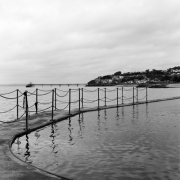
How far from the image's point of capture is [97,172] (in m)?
5.42

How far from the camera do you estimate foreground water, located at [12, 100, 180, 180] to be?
5.42 meters

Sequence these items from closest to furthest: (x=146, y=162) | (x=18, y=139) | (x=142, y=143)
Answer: (x=146, y=162) < (x=142, y=143) < (x=18, y=139)

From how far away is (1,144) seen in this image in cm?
738

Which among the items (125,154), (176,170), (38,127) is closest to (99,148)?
(125,154)

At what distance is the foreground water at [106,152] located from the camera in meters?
5.42

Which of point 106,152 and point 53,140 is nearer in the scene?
point 106,152

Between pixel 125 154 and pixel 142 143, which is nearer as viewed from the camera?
pixel 125 154

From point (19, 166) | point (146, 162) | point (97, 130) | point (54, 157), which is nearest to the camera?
point (19, 166)

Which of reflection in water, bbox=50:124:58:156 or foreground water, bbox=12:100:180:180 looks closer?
foreground water, bbox=12:100:180:180

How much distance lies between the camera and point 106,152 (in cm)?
694

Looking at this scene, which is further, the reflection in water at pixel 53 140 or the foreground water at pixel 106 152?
the reflection in water at pixel 53 140

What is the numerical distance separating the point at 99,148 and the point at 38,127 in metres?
4.42

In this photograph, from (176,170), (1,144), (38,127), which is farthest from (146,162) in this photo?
(38,127)

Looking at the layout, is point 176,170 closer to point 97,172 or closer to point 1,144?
point 97,172
